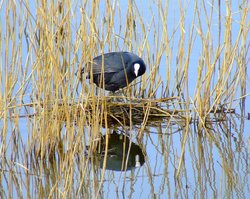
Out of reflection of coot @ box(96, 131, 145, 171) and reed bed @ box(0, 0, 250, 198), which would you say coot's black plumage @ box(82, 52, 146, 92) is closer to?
reed bed @ box(0, 0, 250, 198)

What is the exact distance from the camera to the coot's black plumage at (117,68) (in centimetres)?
483

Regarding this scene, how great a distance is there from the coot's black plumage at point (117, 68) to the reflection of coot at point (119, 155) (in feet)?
1.34

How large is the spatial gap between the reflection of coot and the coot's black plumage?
1.34 ft

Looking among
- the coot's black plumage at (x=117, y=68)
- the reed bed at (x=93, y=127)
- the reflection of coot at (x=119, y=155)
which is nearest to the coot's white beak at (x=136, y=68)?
the coot's black plumage at (x=117, y=68)

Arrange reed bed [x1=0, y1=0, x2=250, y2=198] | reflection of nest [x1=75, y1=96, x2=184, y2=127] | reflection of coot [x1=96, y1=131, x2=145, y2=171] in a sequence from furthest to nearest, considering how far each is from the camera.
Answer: reflection of nest [x1=75, y1=96, x2=184, y2=127], reflection of coot [x1=96, y1=131, x2=145, y2=171], reed bed [x1=0, y1=0, x2=250, y2=198]

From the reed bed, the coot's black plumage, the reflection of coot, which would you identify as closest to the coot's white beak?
the coot's black plumage

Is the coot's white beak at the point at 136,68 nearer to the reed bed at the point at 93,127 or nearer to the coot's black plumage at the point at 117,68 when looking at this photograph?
the coot's black plumage at the point at 117,68

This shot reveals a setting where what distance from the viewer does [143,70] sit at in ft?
16.0

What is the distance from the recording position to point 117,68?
500 centimetres

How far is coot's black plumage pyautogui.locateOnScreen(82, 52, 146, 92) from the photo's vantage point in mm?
4828

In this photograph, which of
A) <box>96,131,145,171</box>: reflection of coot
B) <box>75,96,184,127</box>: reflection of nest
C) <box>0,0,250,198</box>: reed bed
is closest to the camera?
<box>0,0,250,198</box>: reed bed

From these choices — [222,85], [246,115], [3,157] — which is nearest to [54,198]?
[3,157]

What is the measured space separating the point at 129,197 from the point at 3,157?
72 centimetres

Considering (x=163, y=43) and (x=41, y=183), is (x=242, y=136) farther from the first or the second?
(x=41, y=183)
